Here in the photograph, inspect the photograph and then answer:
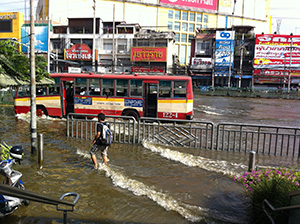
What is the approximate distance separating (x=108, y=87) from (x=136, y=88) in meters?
1.58

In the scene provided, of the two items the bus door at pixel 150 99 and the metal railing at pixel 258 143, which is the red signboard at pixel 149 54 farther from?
the metal railing at pixel 258 143

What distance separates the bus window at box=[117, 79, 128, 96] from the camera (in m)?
15.5

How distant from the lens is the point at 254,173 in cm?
561

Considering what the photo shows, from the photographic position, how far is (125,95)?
1549 centimetres

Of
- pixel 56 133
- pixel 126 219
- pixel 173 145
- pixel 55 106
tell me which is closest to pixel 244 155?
pixel 173 145

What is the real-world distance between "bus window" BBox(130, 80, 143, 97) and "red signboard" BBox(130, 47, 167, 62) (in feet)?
106

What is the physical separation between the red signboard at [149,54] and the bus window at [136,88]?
106ft

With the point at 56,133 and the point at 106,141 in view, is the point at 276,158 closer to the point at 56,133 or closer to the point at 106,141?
the point at 106,141

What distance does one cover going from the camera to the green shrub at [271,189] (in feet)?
14.2

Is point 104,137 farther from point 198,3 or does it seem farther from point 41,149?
point 198,3

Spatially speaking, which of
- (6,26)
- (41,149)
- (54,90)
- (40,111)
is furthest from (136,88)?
(6,26)

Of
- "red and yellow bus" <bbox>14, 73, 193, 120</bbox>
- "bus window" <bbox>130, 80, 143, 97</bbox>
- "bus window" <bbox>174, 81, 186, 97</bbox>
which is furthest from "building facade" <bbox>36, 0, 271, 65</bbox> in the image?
"bus window" <bbox>174, 81, 186, 97</bbox>

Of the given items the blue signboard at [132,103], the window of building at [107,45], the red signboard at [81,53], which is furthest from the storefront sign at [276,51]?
the blue signboard at [132,103]

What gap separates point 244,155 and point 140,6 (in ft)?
207
